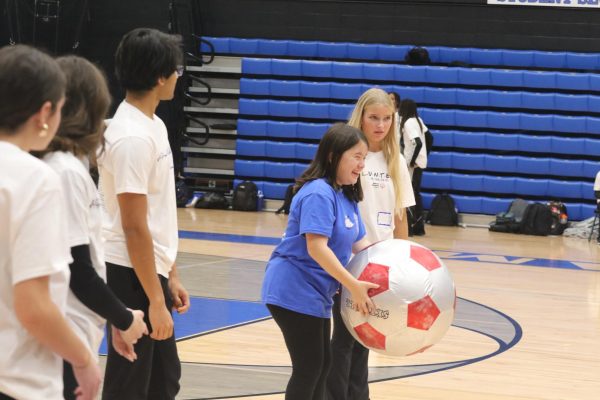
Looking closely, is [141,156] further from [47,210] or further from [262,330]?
[262,330]

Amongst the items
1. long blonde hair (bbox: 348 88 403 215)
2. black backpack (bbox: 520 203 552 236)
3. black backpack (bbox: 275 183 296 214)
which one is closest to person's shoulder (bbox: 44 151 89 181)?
long blonde hair (bbox: 348 88 403 215)

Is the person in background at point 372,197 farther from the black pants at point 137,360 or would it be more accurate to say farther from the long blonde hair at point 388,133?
the black pants at point 137,360

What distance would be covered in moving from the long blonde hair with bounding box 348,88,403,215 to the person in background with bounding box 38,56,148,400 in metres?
1.89

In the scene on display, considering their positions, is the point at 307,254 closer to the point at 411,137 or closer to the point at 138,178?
the point at 138,178

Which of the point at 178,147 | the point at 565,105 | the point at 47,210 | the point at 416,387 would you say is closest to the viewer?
the point at 47,210

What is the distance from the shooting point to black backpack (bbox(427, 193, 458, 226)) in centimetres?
1381

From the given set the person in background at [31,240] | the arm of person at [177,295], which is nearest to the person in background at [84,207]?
the person in background at [31,240]

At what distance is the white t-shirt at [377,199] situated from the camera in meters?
4.15

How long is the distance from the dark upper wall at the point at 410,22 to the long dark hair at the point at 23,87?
43.1 feet

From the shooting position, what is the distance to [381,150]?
14.1 feet

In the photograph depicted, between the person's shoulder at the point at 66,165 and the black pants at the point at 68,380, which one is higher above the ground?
the person's shoulder at the point at 66,165

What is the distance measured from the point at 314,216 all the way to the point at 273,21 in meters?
12.1

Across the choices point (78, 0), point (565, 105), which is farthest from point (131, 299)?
point (78, 0)

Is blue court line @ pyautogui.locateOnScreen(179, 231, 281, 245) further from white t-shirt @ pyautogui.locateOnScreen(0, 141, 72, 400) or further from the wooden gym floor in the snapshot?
white t-shirt @ pyautogui.locateOnScreen(0, 141, 72, 400)
